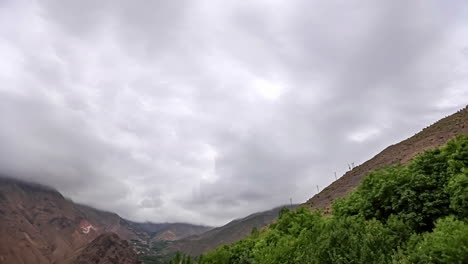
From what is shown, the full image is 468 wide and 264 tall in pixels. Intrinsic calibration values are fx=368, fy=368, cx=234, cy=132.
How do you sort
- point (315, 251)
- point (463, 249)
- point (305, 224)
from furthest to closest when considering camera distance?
1. point (305, 224)
2. point (315, 251)
3. point (463, 249)

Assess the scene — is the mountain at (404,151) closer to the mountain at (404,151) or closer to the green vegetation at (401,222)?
the mountain at (404,151)

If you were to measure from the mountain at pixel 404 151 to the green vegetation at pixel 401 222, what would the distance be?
143 ft

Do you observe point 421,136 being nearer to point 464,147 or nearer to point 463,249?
point 464,147

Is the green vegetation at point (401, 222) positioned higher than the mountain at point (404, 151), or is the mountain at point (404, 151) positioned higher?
the mountain at point (404, 151)

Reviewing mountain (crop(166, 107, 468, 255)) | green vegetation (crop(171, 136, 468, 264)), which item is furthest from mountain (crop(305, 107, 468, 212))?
green vegetation (crop(171, 136, 468, 264))

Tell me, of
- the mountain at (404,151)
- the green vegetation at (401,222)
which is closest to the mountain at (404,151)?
the mountain at (404,151)

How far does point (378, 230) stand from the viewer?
1121 inches

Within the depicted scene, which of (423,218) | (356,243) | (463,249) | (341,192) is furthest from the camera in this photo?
(341,192)

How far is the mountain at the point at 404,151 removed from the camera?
84000 mm

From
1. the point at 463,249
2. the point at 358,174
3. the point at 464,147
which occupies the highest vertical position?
the point at 358,174

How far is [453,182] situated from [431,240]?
1162cm

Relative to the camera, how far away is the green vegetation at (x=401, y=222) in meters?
21.7

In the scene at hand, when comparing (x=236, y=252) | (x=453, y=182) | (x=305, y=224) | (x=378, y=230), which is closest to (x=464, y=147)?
(x=453, y=182)

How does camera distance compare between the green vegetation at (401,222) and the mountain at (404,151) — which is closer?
the green vegetation at (401,222)
